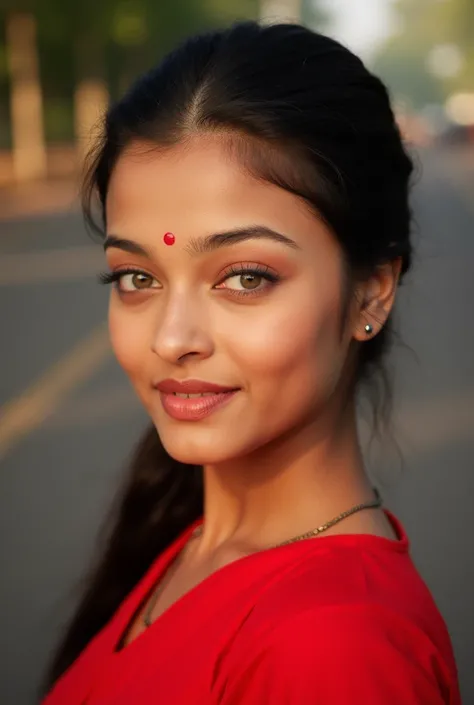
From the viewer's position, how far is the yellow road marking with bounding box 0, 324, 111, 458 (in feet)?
23.0

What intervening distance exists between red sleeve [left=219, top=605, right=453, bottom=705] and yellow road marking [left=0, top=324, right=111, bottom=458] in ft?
17.4

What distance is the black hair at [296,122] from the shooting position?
1809mm

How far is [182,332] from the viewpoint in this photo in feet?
5.69

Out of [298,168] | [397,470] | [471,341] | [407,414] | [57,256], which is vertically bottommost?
[57,256]

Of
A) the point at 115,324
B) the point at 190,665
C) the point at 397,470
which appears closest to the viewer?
the point at 190,665

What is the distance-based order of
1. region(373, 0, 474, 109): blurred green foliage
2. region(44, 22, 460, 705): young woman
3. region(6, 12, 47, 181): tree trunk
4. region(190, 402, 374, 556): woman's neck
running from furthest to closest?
region(373, 0, 474, 109): blurred green foliage → region(6, 12, 47, 181): tree trunk → region(190, 402, 374, 556): woman's neck → region(44, 22, 460, 705): young woman

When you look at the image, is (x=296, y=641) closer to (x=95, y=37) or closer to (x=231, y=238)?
(x=231, y=238)

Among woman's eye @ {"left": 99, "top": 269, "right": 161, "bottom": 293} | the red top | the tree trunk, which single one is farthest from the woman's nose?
the tree trunk

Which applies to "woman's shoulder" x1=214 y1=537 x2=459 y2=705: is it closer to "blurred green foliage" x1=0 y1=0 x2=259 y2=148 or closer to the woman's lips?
the woman's lips

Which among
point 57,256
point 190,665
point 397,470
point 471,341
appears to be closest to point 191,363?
point 190,665

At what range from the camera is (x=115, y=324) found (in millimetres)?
1917

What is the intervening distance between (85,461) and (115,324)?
4451 mm

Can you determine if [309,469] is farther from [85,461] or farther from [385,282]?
[85,461]

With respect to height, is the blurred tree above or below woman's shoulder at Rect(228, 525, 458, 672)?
below
